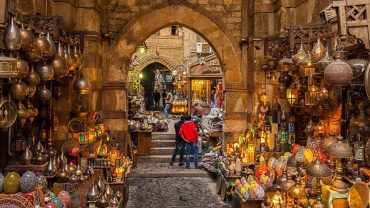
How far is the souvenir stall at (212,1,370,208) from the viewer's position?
3.91m

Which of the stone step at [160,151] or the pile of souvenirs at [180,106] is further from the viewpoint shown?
the pile of souvenirs at [180,106]

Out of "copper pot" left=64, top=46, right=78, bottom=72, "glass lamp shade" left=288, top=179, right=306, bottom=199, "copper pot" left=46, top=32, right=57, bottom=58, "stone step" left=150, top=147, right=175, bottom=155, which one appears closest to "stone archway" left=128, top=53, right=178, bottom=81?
"stone step" left=150, top=147, right=175, bottom=155

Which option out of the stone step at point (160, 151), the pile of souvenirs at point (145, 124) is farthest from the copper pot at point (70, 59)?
the stone step at point (160, 151)

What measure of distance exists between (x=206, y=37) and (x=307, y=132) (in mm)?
3360

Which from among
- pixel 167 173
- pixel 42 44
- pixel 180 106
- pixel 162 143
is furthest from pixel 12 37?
pixel 180 106

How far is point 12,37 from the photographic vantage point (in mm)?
3523

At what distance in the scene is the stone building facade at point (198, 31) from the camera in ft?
26.8

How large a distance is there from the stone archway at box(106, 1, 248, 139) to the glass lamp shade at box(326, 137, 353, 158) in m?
4.61

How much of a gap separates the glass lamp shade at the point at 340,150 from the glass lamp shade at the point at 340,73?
623 millimetres

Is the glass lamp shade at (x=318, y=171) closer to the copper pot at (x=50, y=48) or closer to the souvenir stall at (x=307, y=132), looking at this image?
the souvenir stall at (x=307, y=132)

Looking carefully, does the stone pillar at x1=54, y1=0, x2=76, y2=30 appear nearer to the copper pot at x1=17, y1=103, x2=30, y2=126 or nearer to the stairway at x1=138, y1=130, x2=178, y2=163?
the copper pot at x1=17, y1=103, x2=30, y2=126

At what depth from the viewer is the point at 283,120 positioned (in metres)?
7.12

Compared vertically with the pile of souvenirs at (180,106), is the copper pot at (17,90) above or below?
above

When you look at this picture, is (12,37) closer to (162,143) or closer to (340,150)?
(340,150)
